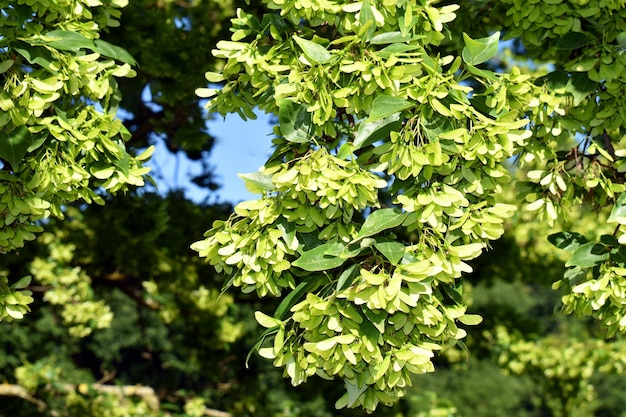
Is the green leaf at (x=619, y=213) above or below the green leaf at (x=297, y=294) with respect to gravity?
above

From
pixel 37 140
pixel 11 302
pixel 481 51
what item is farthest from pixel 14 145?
pixel 481 51

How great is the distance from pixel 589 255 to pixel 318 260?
3.43 feet

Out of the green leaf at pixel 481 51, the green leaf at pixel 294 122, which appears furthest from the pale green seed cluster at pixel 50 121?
the green leaf at pixel 481 51

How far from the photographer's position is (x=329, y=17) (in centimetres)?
193

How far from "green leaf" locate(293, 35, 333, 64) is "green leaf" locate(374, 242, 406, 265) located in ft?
1.66

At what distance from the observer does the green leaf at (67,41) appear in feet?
6.89

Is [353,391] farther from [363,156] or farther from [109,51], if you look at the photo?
[109,51]

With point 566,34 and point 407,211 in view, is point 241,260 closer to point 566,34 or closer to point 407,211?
point 407,211

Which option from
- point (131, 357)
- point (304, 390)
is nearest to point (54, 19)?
point (304, 390)

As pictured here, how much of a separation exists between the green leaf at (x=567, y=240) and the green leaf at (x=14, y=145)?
1838mm

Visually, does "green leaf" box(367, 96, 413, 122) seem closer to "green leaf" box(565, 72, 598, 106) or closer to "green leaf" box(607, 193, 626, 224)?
"green leaf" box(607, 193, 626, 224)

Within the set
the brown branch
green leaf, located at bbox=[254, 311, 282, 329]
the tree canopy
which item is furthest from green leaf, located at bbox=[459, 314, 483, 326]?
the brown branch

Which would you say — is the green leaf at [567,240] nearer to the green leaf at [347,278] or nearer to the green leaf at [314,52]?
the green leaf at [347,278]

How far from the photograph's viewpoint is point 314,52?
5.86 feet
